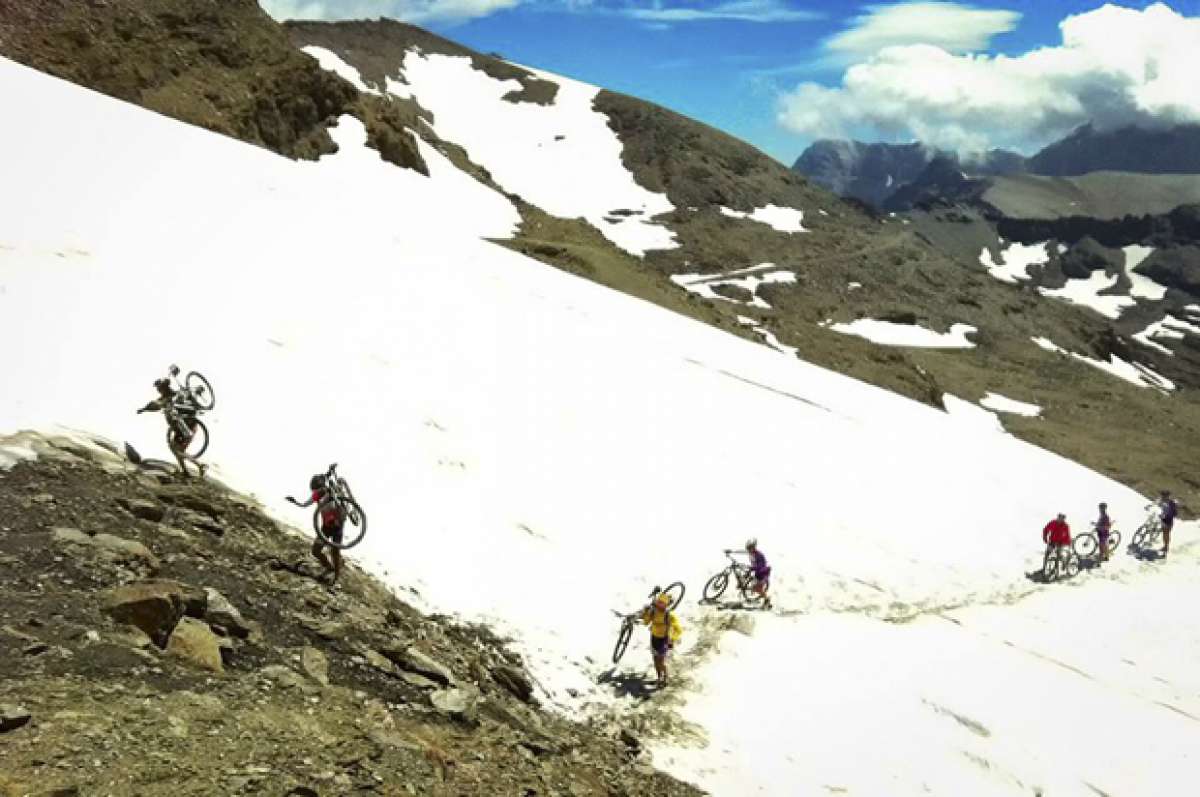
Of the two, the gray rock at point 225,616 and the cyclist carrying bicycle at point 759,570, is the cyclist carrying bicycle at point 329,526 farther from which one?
the cyclist carrying bicycle at point 759,570

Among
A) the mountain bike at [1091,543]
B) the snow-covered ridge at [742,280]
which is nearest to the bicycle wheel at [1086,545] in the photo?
the mountain bike at [1091,543]

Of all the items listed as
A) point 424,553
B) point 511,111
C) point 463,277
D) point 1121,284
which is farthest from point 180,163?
point 1121,284

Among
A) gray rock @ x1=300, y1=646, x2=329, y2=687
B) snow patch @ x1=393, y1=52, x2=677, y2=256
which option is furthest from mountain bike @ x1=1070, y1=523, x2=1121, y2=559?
snow patch @ x1=393, y1=52, x2=677, y2=256

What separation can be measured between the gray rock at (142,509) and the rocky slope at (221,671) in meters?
0.02

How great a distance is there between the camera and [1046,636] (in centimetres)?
2042

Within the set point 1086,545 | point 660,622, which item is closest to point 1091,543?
point 1086,545

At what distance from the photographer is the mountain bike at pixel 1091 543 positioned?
27.4 metres

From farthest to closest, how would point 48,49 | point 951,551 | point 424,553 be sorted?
point 48,49, point 951,551, point 424,553

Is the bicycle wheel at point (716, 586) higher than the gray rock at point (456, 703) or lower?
lower

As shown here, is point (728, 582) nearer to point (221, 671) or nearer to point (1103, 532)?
point (221, 671)

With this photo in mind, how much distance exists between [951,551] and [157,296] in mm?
22299

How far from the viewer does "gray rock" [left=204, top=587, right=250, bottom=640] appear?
9062mm

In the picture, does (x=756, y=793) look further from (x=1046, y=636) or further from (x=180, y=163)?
(x=180, y=163)

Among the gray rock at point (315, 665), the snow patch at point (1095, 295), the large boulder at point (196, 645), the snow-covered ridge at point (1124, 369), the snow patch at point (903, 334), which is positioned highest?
the snow patch at point (1095, 295)
